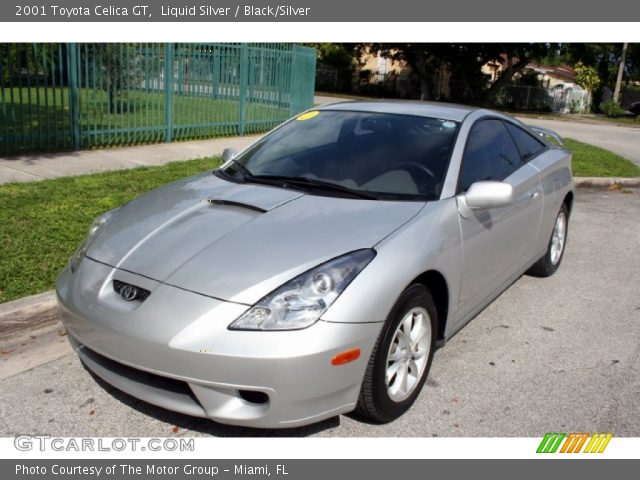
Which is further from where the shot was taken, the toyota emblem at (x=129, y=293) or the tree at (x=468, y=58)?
the tree at (x=468, y=58)

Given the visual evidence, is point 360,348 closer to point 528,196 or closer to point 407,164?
point 407,164

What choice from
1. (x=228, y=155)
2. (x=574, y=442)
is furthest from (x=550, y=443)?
(x=228, y=155)

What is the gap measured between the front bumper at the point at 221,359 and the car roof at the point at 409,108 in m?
1.94

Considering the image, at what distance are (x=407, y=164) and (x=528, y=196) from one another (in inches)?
49.0

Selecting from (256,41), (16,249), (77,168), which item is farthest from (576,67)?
(16,249)

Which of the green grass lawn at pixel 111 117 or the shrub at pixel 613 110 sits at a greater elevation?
the green grass lawn at pixel 111 117

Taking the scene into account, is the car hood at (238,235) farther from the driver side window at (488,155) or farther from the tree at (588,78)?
the tree at (588,78)

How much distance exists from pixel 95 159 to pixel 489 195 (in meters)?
6.77

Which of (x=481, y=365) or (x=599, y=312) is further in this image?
(x=599, y=312)

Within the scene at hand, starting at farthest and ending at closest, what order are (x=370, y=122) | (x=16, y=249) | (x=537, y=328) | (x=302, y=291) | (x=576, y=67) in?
(x=576, y=67)
(x=16, y=249)
(x=537, y=328)
(x=370, y=122)
(x=302, y=291)

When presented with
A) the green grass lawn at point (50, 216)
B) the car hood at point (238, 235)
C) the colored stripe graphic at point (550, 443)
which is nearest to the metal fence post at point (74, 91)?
the green grass lawn at point (50, 216)

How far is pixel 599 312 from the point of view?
4.99 m

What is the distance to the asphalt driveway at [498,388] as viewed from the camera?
317 cm

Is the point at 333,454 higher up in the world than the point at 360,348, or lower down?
lower down
